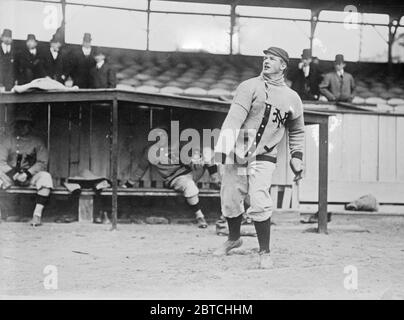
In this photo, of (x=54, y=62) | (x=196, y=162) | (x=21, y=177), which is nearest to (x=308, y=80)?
(x=196, y=162)

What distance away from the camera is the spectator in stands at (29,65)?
34.7 ft

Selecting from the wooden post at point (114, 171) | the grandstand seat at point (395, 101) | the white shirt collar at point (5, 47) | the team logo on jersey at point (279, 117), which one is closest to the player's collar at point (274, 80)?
the team logo on jersey at point (279, 117)

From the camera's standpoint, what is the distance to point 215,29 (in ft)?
54.7

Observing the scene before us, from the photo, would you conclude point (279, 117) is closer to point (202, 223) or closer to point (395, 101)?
point (202, 223)

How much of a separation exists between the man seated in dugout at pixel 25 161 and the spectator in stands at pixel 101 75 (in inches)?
57.3

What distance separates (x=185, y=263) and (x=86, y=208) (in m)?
4.00

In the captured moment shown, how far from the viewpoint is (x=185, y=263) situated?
624 cm

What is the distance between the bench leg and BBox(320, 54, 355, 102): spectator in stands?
586 centimetres

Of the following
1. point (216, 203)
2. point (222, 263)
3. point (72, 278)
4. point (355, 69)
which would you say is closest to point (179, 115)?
point (216, 203)

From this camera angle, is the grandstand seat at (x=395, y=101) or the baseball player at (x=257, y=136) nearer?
the baseball player at (x=257, y=136)

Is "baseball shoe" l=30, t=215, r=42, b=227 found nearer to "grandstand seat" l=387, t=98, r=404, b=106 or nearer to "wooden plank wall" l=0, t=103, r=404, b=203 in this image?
"wooden plank wall" l=0, t=103, r=404, b=203

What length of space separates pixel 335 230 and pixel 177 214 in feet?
8.53

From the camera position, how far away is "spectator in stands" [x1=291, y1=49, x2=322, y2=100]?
1348cm

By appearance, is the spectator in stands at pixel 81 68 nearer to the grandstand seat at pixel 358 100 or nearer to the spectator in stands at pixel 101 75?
the spectator in stands at pixel 101 75
